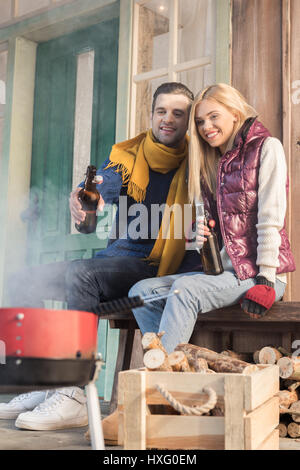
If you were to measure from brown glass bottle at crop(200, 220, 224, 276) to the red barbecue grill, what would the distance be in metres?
0.89

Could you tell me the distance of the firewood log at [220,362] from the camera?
5.15 feet

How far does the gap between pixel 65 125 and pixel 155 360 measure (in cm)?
227

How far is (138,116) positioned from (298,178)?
979 millimetres

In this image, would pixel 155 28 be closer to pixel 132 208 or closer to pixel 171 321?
pixel 132 208

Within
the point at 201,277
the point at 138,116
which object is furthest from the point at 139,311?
the point at 138,116

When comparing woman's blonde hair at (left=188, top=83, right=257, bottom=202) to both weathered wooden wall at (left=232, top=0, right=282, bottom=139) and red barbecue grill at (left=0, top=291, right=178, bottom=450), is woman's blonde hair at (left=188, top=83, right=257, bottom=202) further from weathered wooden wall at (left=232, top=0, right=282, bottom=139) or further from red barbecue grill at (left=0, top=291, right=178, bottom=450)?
red barbecue grill at (left=0, top=291, right=178, bottom=450)

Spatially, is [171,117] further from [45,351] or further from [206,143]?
[45,351]

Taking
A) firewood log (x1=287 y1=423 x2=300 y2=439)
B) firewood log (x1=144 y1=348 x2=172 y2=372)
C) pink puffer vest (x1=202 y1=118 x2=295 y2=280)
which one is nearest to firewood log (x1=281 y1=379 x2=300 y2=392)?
firewood log (x1=287 y1=423 x2=300 y2=439)

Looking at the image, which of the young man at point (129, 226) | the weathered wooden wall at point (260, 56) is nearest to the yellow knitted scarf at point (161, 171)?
the young man at point (129, 226)

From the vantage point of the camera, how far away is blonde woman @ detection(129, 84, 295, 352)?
189 cm

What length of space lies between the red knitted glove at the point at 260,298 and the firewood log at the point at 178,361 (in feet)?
1.28

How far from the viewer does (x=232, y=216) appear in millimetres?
2039

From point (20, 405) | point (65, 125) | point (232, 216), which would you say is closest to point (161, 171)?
point (232, 216)

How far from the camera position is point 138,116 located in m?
2.98
